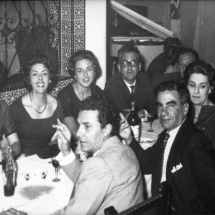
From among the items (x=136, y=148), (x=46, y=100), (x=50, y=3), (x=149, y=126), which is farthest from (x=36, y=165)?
(x=50, y=3)

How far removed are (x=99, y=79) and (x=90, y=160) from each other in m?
2.97

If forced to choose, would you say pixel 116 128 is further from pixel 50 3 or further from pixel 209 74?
pixel 50 3

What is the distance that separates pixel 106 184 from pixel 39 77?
5.58ft

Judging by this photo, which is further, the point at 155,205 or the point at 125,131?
the point at 125,131

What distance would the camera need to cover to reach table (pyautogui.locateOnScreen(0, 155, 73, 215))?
5.20 feet

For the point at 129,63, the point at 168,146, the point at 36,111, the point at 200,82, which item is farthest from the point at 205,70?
the point at 36,111

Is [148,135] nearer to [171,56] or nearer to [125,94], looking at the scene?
[125,94]

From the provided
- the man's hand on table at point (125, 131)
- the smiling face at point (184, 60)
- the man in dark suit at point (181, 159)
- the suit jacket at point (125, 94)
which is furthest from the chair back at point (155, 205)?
the smiling face at point (184, 60)

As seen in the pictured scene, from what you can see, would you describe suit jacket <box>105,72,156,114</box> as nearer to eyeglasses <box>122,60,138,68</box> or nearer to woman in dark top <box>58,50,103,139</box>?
eyeglasses <box>122,60,138,68</box>

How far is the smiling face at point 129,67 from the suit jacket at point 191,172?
5.87 ft

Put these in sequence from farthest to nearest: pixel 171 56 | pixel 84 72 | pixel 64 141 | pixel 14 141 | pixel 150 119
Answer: pixel 171 56 → pixel 84 72 → pixel 150 119 → pixel 14 141 → pixel 64 141

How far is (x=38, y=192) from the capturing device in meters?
1.73

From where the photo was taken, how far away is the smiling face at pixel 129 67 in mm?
3643

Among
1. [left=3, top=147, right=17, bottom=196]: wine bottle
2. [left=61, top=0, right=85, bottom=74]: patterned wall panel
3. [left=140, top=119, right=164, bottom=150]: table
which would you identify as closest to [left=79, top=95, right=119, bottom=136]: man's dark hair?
[left=3, top=147, right=17, bottom=196]: wine bottle
